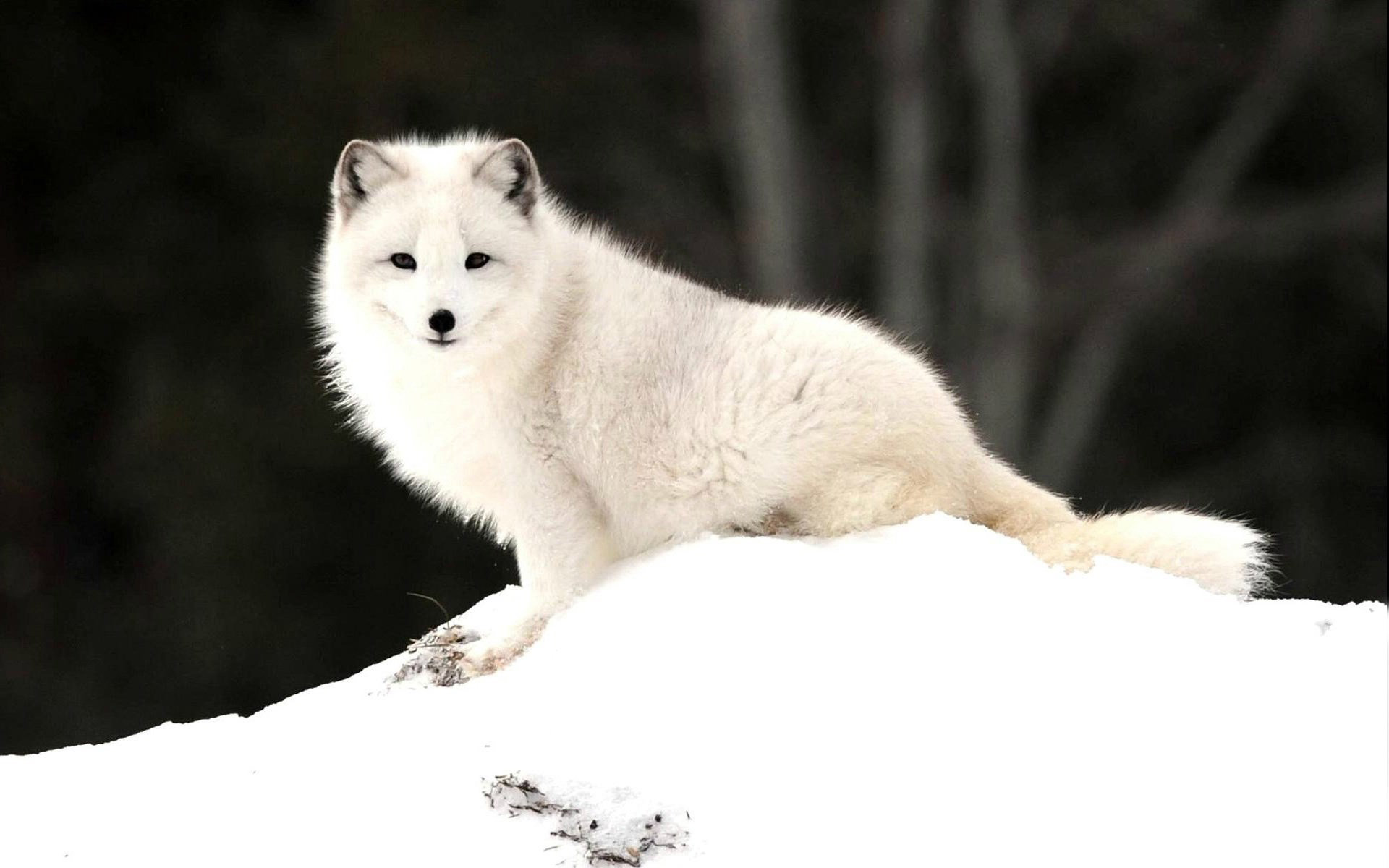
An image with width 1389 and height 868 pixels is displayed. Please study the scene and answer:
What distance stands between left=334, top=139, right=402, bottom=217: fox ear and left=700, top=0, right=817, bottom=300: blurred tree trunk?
9.18 metres

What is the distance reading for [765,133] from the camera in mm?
14586

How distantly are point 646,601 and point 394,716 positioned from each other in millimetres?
694

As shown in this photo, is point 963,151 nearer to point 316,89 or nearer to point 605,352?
point 316,89

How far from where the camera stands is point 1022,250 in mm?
14438

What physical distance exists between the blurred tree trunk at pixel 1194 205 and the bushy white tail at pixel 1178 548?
32.2 feet

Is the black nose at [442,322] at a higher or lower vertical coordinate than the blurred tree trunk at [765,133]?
lower

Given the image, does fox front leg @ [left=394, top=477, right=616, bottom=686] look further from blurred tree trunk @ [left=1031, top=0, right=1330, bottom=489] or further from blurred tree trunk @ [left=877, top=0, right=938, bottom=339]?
blurred tree trunk @ [left=1031, top=0, right=1330, bottom=489]

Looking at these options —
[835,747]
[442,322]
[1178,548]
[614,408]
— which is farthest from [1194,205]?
[835,747]

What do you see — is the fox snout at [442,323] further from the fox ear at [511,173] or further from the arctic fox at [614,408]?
the fox ear at [511,173]

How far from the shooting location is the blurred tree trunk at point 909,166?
14.2 m

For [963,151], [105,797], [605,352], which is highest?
[963,151]

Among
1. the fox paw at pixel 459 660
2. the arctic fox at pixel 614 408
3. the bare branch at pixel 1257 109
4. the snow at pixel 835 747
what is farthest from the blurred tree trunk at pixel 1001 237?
the snow at pixel 835 747

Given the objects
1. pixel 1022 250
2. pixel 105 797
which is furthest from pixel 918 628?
pixel 1022 250

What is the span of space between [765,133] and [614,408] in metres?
10.1
